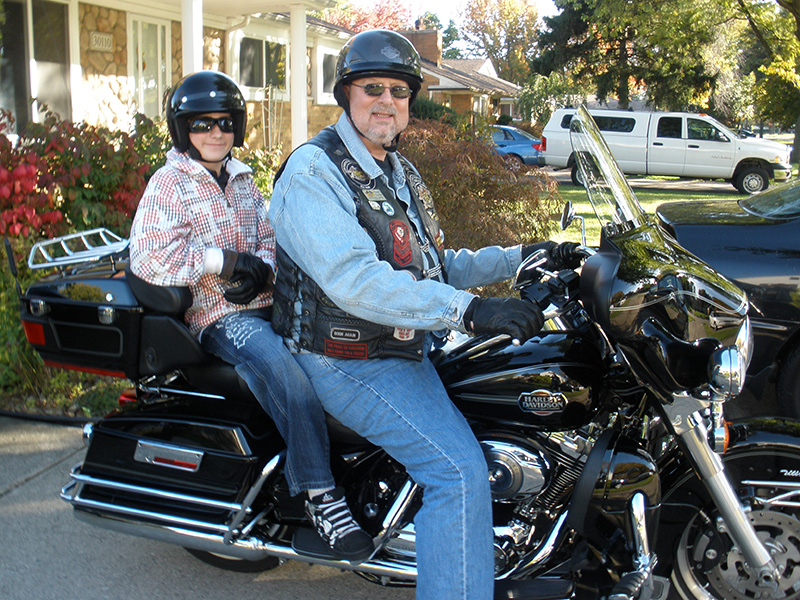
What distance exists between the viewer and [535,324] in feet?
6.72

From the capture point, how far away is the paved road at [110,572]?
2.99 m

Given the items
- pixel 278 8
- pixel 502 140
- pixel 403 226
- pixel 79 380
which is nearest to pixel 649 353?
pixel 403 226

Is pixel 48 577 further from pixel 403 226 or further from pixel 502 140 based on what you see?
pixel 502 140

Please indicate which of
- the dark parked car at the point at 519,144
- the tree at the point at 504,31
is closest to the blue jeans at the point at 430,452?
the dark parked car at the point at 519,144

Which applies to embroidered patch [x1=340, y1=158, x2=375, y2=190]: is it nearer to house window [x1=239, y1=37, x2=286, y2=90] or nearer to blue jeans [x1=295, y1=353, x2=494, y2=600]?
blue jeans [x1=295, y1=353, x2=494, y2=600]

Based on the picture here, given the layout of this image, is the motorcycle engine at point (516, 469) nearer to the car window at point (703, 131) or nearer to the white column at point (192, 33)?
the white column at point (192, 33)

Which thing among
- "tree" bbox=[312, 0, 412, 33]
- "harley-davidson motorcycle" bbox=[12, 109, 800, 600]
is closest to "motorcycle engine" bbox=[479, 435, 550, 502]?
"harley-davidson motorcycle" bbox=[12, 109, 800, 600]

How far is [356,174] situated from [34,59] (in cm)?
915

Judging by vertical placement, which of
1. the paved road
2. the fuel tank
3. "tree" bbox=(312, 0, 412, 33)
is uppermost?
"tree" bbox=(312, 0, 412, 33)

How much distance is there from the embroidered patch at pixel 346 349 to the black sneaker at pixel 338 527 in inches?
18.5

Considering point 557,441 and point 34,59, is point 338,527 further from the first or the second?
point 34,59

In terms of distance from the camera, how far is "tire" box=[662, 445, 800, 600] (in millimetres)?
2457

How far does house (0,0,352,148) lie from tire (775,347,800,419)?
6.39 meters

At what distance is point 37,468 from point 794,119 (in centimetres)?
2603
